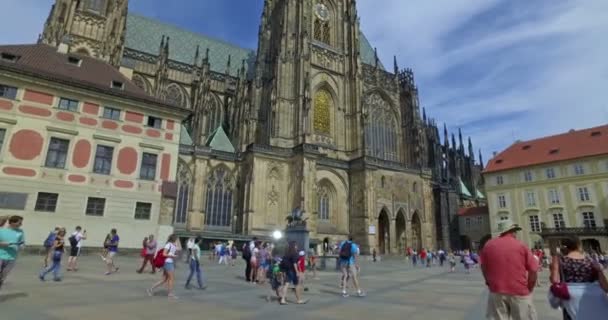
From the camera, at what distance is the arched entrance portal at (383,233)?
114 feet

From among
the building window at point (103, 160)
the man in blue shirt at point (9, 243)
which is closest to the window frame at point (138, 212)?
the building window at point (103, 160)

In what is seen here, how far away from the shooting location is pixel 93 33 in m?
34.6

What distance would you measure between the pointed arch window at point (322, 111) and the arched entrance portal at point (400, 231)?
11293mm

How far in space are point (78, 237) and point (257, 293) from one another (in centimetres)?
627

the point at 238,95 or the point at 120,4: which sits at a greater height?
the point at 120,4

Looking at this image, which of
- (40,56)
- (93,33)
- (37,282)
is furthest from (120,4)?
(37,282)

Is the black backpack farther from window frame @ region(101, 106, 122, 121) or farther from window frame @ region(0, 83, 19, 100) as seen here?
window frame @ region(0, 83, 19, 100)

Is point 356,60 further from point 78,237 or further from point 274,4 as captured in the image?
point 78,237

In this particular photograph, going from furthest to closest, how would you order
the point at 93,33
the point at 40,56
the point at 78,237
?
the point at 93,33
the point at 40,56
the point at 78,237

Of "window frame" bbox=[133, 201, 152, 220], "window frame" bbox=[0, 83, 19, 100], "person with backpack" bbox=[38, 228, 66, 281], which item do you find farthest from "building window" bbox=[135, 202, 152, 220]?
"person with backpack" bbox=[38, 228, 66, 281]

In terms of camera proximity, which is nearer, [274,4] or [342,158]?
[342,158]

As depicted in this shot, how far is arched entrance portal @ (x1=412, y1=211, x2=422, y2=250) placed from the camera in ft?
119

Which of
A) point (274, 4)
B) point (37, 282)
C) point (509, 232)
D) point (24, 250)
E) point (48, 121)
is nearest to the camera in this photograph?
point (509, 232)

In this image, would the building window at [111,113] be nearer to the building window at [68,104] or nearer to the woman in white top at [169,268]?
the building window at [68,104]
